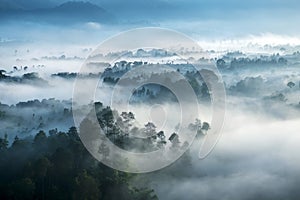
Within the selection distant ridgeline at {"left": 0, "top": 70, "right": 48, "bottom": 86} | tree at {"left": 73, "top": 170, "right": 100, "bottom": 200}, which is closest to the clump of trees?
tree at {"left": 73, "top": 170, "right": 100, "bottom": 200}

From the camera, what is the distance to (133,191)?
116 ft

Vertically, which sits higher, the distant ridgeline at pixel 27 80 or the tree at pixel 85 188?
the distant ridgeline at pixel 27 80

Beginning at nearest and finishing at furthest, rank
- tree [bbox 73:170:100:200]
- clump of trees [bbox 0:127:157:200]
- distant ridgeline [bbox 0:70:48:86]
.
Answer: tree [bbox 73:170:100:200]
clump of trees [bbox 0:127:157:200]
distant ridgeline [bbox 0:70:48:86]

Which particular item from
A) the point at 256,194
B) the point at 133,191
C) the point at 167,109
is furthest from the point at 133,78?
the point at 133,191

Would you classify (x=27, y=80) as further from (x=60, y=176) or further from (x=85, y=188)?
(x=85, y=188)

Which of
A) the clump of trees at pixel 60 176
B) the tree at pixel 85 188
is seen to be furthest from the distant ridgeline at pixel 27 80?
the tree at pixel 85 188

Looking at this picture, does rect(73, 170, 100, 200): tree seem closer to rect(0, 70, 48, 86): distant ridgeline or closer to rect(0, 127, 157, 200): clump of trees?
rect(0, 127, 157, 200): clump of trees

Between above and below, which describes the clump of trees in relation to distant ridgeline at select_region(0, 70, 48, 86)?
below

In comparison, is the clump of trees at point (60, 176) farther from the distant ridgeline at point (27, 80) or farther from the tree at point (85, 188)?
the distant ridgeline at point (27, 80)

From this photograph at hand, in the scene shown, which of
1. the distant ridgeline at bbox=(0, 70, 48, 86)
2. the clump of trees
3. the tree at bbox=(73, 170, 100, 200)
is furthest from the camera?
the distant ridgeline at bbox=(0, 70, 48, 86)

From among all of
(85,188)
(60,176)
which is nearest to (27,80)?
(60,176)

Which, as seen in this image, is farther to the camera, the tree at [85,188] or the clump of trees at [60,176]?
the clump of trees at [60,176]

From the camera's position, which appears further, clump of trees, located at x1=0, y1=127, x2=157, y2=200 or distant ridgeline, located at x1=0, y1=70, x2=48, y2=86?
distant ridgeline, located at x1=0, y1=70, x2=48, y2=86

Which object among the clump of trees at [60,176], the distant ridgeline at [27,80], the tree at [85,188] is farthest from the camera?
the distant ridgeline at [27,80]
